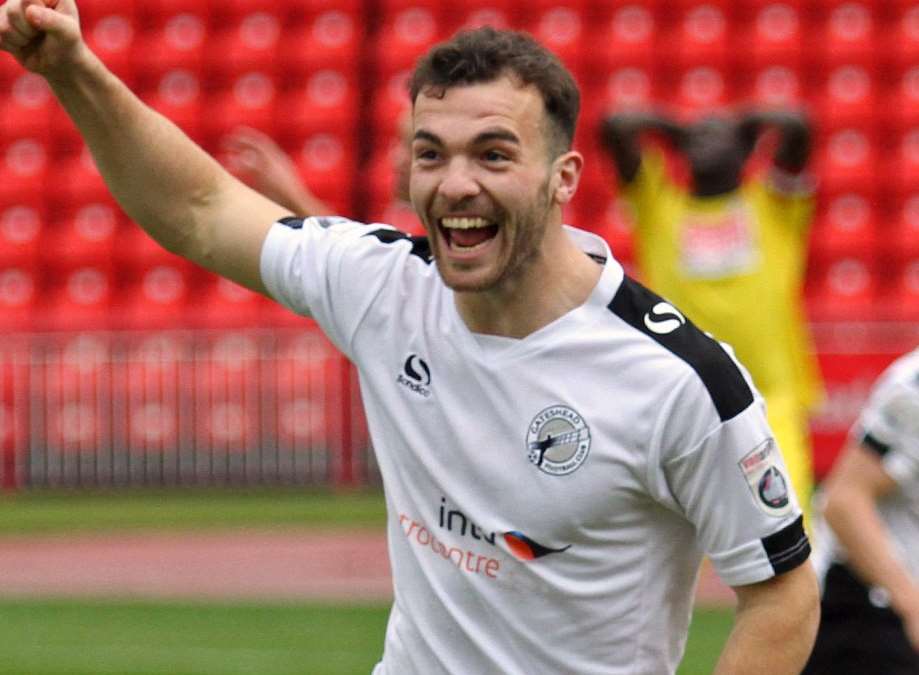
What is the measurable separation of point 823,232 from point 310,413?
577cm

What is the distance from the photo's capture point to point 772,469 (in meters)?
3.50

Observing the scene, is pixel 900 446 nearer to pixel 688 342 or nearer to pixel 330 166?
pixel 688 342

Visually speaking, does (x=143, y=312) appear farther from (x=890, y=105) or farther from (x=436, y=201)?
(x=436, y=201)

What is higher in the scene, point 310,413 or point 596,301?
point 596,301

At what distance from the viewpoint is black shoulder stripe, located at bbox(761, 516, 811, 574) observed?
11.5ft

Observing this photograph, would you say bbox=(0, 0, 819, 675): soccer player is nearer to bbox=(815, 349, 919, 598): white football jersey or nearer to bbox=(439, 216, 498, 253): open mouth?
bbox=(439, 216, 498, 253): open mouth

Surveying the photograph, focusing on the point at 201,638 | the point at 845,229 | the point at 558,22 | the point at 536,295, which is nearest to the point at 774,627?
the point at 536,295

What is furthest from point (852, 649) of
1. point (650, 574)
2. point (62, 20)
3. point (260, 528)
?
point (260, 528)

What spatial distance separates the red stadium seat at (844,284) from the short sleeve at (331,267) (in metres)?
14.6

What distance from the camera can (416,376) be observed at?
3.81 metres

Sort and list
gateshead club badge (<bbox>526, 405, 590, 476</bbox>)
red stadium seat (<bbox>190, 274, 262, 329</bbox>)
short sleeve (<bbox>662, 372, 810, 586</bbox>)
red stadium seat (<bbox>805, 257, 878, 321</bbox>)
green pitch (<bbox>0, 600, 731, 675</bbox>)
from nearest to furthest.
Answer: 1. short sleeve (<bbox>662, 372, 810, 586</bbox>)
2. gateshead club badge (<bbox>526, 405, 590, 476</bbox>)
3. green pitch (<bbox>0, 600, 731, 675</bbox>)
4. red stadium seat (<bbox>190, 274, 262, 329</bbox>)
5. red stadium seat (<bbox>805, 257, 878, 321</bbox>)

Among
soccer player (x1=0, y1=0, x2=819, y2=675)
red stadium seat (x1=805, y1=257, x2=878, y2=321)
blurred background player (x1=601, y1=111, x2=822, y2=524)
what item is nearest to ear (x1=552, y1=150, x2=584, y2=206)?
soccer player (x1=0, y1=0, x2=819, y2=675)

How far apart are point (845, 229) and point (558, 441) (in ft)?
52.2

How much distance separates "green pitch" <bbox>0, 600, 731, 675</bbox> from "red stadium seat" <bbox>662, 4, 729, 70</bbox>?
1041 centimetres
